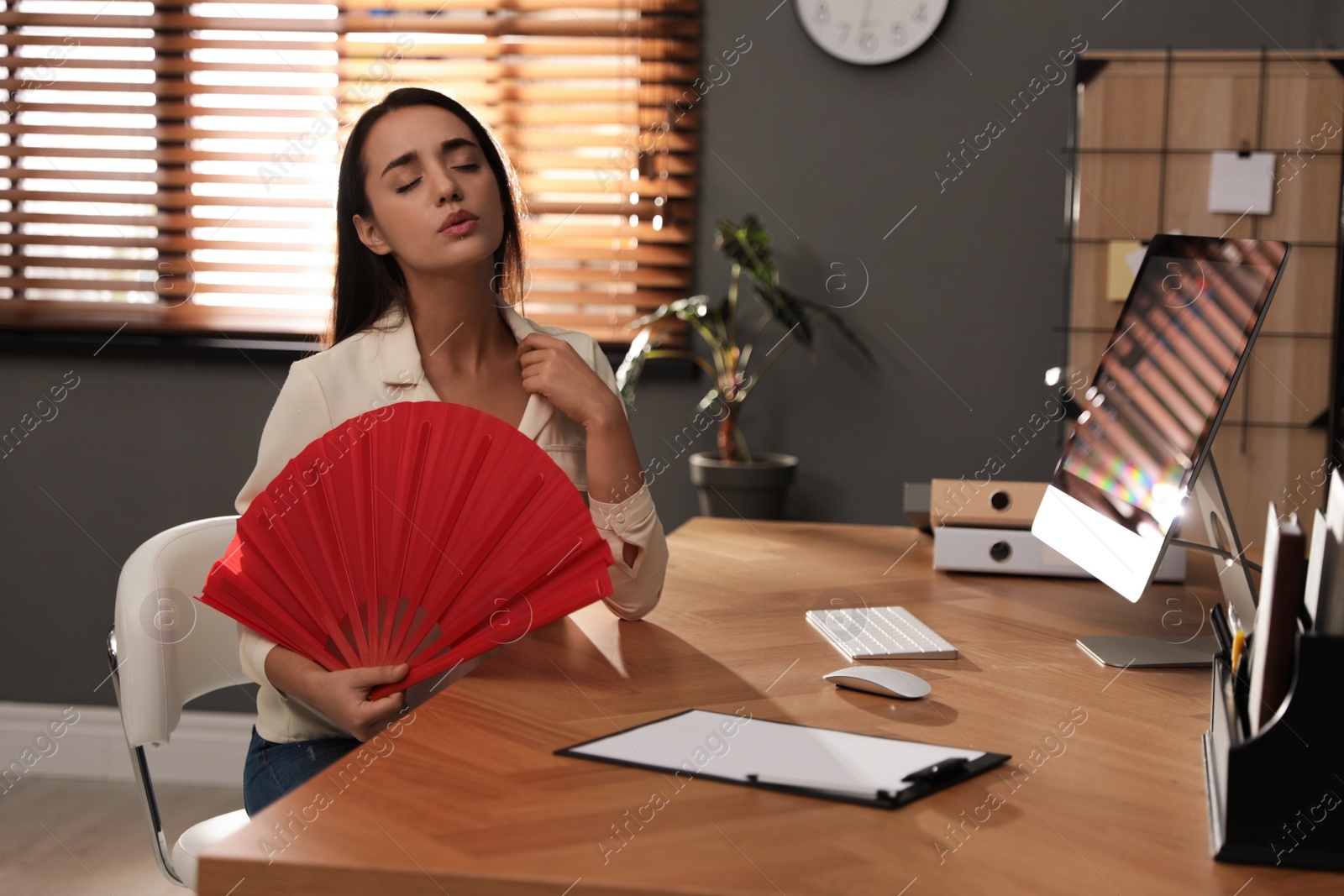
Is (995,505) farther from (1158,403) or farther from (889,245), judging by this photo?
(889,245)

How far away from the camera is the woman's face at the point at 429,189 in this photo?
4.85ft

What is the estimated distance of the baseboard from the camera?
296 centimetres

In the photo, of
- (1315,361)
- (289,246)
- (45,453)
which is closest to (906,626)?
(1315,361)

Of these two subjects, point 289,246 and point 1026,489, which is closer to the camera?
point 1026,489

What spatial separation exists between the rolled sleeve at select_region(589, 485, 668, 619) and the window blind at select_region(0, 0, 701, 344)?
1498mm

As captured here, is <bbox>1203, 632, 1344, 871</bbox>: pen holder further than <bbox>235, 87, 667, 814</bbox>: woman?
No

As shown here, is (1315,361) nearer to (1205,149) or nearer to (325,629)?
(1205,149)

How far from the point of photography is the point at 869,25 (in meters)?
2.74

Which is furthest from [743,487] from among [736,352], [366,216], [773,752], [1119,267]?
[773,752]

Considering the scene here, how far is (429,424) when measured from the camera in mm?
1130

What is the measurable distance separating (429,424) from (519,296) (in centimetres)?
70

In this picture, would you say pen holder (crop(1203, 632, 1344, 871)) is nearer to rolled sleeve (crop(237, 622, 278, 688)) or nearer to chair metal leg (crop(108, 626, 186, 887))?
rolled sleeve (crop(237, 622, 278, 688))

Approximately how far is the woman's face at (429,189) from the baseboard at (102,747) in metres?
1.90

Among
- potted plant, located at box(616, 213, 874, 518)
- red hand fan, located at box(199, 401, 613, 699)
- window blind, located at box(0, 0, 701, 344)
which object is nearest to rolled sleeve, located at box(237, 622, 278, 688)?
red hand fan, located at box(199, 401, 613, 699)
